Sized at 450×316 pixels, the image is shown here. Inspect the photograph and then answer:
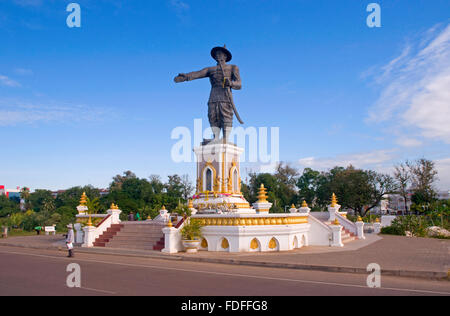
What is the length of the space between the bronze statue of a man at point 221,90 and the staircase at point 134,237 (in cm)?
695

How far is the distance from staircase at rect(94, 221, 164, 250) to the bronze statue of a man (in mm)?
6945

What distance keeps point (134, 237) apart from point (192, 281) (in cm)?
1027

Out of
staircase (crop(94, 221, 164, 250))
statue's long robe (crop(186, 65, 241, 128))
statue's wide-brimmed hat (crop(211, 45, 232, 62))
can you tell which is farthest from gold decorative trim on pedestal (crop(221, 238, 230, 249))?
statue's wide-brimmed hat (crop(211, 45, 232, 62))

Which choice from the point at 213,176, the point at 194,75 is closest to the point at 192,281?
the point at 213,176

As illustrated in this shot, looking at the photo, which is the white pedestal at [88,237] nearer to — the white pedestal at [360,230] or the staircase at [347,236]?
the staircase at [347,236]

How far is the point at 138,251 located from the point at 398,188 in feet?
145

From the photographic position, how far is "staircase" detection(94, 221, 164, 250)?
18.5m

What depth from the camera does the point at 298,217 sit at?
19.1 meters

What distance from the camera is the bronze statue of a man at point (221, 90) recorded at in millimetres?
23984

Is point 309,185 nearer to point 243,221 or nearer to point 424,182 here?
point 424,182

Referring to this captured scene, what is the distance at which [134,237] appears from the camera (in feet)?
64.6
